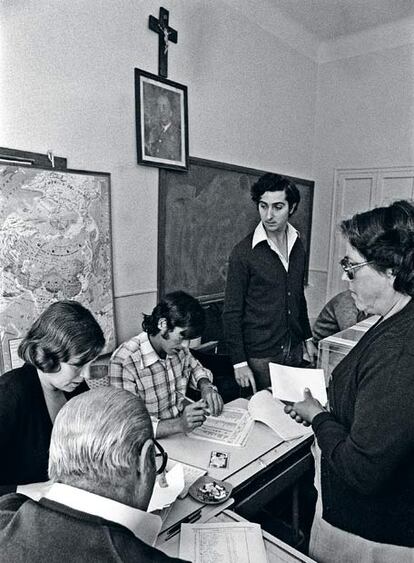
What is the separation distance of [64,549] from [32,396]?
2.79 feet

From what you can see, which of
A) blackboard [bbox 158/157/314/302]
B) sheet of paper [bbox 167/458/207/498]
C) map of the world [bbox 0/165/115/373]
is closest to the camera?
sheet of paper [bbox 167/458/207/498]

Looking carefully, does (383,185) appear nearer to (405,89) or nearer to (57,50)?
(405,89)

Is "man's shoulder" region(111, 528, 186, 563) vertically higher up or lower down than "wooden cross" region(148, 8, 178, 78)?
lower down

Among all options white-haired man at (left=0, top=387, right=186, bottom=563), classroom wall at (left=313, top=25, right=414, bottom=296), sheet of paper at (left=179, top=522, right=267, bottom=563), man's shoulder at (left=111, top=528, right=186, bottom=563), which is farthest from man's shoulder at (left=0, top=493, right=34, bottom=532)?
classroom wall at (left=313, top=25, right=414, bottom=296)

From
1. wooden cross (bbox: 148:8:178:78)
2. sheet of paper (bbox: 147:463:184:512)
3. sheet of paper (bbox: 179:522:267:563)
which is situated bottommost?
sheet of paper (bbox: 179:522:267:563)

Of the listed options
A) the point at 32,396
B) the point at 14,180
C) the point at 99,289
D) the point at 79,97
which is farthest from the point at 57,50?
the point at 32,396

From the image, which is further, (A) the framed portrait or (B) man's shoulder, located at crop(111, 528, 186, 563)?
(A) the framed portrait

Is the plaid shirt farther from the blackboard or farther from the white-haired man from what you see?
the white-haired man

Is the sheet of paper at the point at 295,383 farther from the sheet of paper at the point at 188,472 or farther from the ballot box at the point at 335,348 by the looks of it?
the sheet of paper at the point at 188,472

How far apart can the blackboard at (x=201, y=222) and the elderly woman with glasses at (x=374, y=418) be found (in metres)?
1.78

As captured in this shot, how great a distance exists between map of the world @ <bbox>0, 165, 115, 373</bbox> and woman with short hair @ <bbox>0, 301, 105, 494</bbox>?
24.8 inches

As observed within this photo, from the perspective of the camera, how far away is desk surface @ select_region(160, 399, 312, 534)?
151 cm

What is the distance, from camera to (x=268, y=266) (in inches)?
95.7

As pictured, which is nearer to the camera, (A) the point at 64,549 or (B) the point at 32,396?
(A) the point at 64,549
